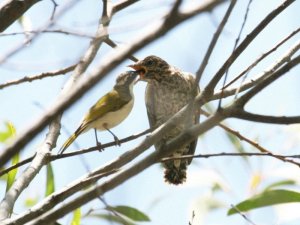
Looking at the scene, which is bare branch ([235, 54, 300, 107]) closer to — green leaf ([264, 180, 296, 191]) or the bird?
green leaf ([264, 180, 296, 191])

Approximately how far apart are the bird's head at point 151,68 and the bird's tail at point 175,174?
993 mm

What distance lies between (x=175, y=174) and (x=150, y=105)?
0.72 meters

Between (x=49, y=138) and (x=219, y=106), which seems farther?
(x=49, y=138)

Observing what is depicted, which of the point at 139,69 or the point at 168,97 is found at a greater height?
the point at 139,69

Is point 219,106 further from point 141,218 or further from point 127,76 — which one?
point 127,76

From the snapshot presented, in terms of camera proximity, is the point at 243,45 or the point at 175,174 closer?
the point at 243,45

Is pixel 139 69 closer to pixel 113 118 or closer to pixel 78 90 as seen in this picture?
pixel 113 118

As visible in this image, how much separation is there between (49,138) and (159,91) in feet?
8.65

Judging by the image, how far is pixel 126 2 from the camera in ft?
14.7

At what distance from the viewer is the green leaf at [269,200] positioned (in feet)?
11.9

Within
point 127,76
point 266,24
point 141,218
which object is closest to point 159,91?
point 127,76

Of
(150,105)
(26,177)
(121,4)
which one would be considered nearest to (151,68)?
(150,105)

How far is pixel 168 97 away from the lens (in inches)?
238

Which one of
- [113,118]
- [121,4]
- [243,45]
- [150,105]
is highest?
[150,105]
